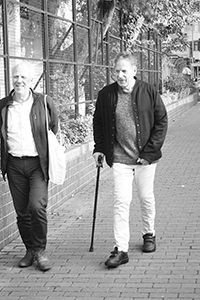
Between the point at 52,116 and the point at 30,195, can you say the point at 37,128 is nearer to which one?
the point at 52,116

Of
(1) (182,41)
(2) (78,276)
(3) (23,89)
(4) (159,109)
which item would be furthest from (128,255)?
(1) (182,41)

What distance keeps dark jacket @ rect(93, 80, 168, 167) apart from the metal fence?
2.64 meters

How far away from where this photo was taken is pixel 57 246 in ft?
22.0

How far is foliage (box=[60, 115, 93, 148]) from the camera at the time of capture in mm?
10298

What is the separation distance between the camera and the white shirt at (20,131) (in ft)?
19.0

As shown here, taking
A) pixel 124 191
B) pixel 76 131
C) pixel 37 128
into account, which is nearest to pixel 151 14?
pixel 76 131

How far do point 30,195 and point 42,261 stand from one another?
583mm

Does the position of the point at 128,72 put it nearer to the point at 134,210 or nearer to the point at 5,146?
the point at 5,146

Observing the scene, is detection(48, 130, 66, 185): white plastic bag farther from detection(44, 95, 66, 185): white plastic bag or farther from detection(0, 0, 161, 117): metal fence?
detection(0, 0, 161, 117): metal fence

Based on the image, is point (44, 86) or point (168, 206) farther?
point (44, 86)

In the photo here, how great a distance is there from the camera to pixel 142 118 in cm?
600

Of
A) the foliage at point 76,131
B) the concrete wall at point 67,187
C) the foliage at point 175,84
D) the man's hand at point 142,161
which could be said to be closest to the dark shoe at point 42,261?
the concrete wall at point 67,187

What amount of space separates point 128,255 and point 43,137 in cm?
138

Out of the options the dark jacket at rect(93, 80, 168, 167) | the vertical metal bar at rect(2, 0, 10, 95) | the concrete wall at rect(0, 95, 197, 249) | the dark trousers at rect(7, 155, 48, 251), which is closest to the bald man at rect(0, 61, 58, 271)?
the dark trousers at rect(7, 155, 48, 251)
